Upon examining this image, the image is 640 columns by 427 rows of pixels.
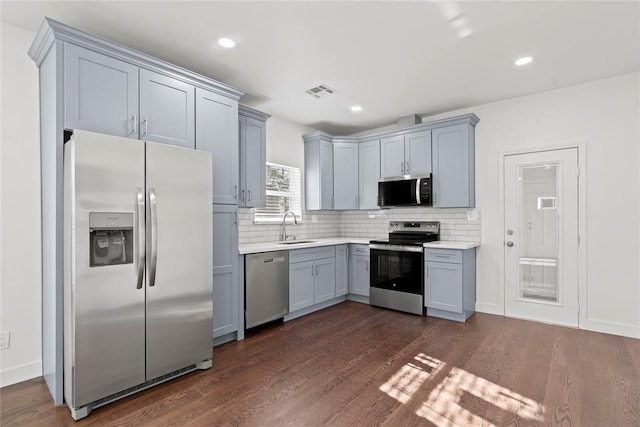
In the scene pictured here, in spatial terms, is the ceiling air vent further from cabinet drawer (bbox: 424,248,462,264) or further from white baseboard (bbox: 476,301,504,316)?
white baseboard (bbox: 476,301,504,316)

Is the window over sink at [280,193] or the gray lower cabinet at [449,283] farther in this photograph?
the window over sink at [280,193]

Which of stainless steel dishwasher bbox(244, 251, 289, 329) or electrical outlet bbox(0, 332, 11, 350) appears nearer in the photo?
electrical outlet bbox(0, 332, 11, 350)

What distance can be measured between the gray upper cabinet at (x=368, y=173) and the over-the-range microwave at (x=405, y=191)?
0.54 feet

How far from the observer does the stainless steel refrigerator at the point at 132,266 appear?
2.08 m

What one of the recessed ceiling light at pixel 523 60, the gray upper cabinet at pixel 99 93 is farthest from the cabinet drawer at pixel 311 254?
the recessed ceiling light at pixel 523 60

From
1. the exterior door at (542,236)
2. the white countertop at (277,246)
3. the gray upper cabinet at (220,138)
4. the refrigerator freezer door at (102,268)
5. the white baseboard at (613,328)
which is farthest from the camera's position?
the exterior door at (542,236)

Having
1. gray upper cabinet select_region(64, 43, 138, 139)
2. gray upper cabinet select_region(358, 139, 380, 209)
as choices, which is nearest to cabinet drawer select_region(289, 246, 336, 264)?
gray upper cabinet select_region(358, 139, 380, 209)

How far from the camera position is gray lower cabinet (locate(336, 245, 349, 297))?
15.5 feet

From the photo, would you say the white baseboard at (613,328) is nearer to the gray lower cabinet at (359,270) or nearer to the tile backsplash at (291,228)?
the gray lower cabinet at (359,270)

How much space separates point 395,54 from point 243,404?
3.11 m

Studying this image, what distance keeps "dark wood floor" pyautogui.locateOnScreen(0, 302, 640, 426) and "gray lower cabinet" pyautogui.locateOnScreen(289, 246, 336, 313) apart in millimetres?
609

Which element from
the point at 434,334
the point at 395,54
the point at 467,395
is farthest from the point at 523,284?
the point at 395,54

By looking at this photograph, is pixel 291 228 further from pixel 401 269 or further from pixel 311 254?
pixel 401 269

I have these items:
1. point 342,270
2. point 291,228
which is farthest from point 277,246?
point 342,270
